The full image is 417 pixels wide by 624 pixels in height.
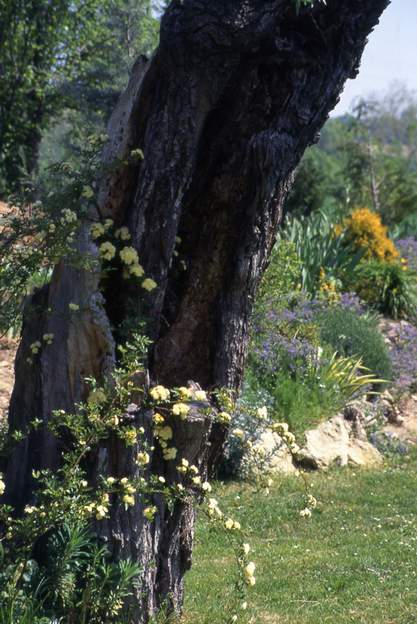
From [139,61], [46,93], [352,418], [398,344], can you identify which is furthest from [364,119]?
[139,61]

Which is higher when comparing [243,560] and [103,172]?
[103,172]

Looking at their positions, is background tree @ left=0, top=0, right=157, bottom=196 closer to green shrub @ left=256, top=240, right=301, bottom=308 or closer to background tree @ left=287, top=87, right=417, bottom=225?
background tree @ left=287, top=87, right=417, bottom=225

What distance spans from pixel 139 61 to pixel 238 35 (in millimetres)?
568

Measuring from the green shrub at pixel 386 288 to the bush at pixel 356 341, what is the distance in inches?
132

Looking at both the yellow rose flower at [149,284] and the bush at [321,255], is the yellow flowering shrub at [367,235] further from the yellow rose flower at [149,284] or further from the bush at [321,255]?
the yellow rose flower at [149,284]

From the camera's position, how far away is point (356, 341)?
11367 mm

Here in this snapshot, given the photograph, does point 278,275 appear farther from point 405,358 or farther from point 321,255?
point 321,255

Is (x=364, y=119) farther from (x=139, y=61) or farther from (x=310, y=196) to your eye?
(x=139, y=61)

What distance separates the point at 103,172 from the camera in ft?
14.9

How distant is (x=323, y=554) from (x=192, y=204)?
2.81m

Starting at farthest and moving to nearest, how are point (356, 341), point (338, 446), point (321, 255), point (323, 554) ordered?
point (321, 255) < point (356, 341) < point (338, 446) < point (323, 554)

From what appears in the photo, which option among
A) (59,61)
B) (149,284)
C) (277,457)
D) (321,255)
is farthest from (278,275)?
(59,61)

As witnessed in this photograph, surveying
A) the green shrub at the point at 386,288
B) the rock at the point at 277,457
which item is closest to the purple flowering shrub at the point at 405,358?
the green shrub at the point at 386,288

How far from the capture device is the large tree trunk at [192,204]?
431 centimetres
